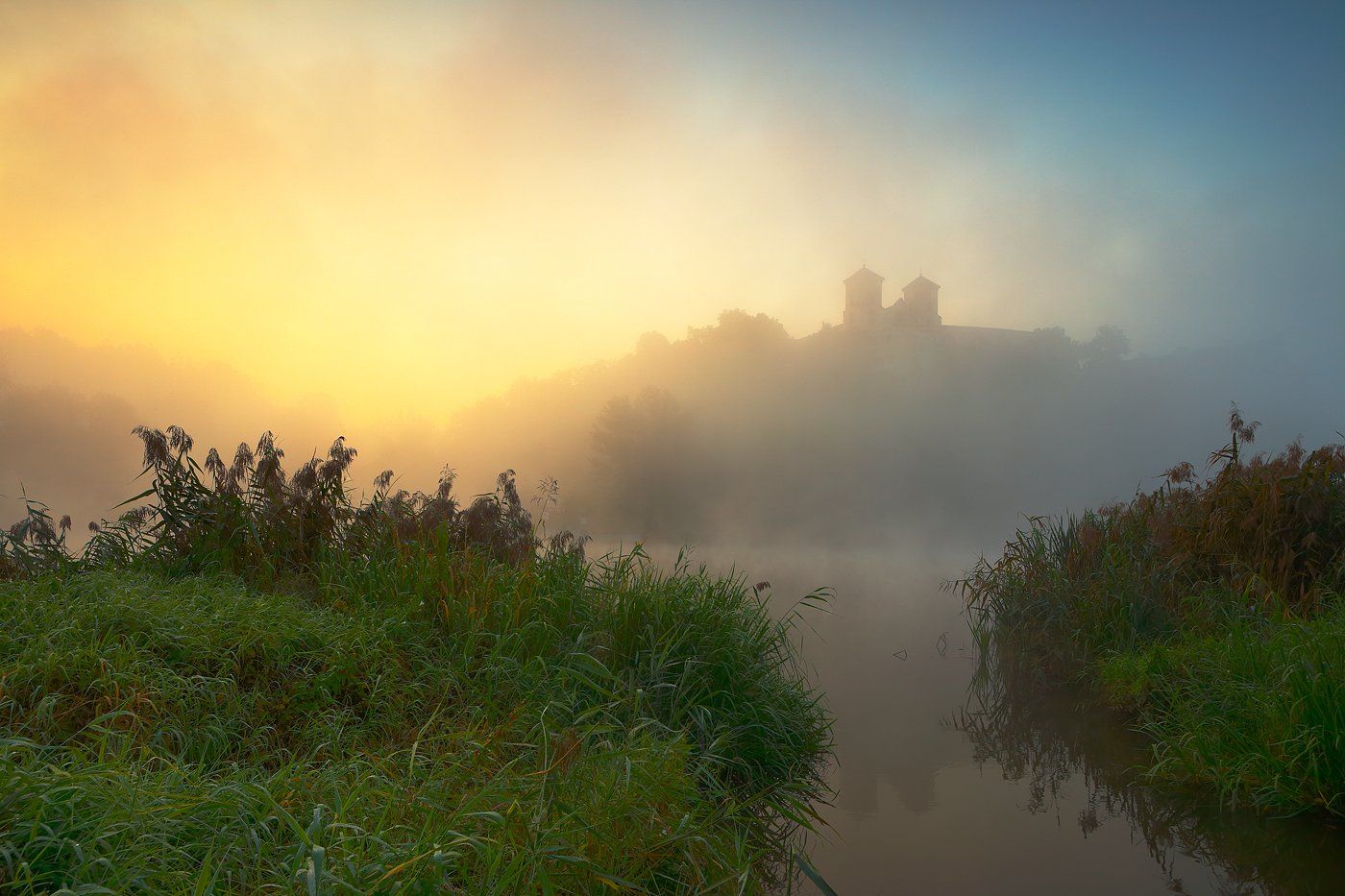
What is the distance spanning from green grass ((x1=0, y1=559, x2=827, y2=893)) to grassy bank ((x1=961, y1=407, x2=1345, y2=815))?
261 cm

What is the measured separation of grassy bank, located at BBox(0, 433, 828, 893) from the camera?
2430mm

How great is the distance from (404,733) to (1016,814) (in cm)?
371

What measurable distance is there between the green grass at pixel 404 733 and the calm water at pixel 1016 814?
0.51m

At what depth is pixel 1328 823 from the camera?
4301 mm

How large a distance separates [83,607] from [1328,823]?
6.77 m

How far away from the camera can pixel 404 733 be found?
415 cm

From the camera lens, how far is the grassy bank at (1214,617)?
462cm

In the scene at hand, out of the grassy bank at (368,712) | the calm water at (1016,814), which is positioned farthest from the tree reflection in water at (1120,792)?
the grassy bank at (368,712)

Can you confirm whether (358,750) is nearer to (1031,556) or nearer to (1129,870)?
(1129,870)

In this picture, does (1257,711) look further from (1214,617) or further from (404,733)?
(404,733)

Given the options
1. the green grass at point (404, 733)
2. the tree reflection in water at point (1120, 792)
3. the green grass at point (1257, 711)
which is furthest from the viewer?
the green grass at point (1257, 711)

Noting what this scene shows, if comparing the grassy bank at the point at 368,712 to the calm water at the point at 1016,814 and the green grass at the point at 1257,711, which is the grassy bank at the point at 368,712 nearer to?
the calm water at the point at 1016,814

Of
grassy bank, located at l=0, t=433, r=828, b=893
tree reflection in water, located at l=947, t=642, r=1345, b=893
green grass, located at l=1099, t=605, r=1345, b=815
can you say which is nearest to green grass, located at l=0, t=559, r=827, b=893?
grassy bank, located at l=0, t=433, r=828, b=893

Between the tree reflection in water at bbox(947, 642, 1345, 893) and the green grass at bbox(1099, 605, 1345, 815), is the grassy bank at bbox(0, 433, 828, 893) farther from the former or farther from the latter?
the green grass at bbox(1099, 605, 1345, 815)
